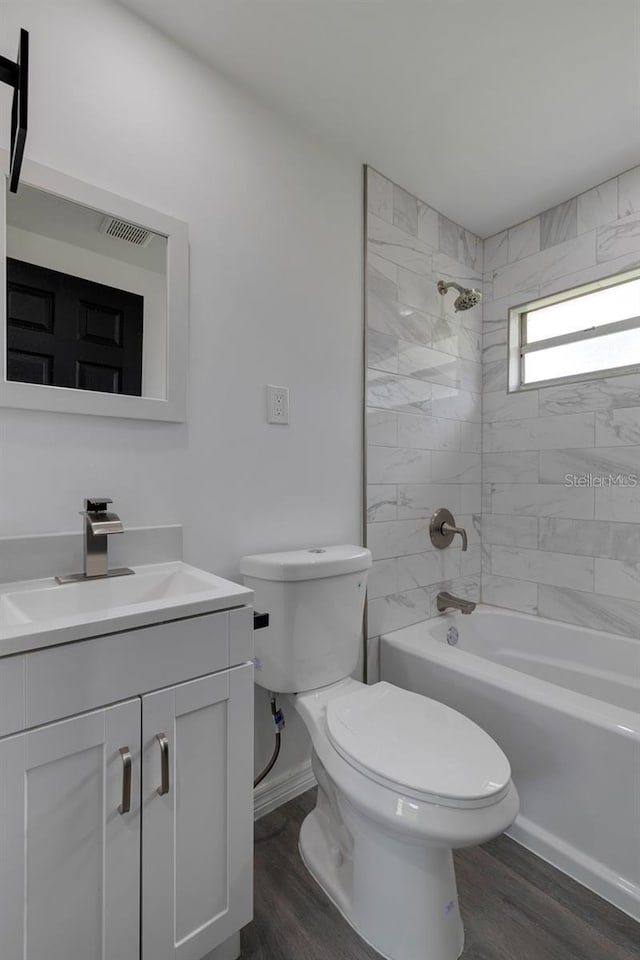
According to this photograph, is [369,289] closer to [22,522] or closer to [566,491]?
[566,491]

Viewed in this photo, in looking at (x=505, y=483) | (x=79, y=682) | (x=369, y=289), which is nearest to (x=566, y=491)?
(x=505, y=483)

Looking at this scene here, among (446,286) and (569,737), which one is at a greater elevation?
(446,286)

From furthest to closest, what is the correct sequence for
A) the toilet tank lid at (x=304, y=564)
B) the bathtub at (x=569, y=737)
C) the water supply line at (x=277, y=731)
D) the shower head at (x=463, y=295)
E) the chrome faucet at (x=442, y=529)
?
the chrome faucet at (x=442, y=529) → the shower head at (x=463, y=295) → the water supply line at (x=277, y=731) → the toilet tank lid at (x=304, y=564) → the bathtub at (x=569, y=737)

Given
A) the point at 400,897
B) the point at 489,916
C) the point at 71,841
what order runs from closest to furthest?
the point at 71,841, the point at 400,897, the point at 489,916

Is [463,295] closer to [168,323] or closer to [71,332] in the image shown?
[168,323]

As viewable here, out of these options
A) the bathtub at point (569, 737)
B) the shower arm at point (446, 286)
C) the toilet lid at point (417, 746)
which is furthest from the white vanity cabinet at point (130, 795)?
the shower arm at point (446, 286)

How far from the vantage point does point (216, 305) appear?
1.46 m

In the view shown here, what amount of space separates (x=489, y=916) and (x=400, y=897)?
1.01 feet

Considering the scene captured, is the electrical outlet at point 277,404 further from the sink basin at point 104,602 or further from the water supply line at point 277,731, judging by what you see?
the water supply line at point 277,731

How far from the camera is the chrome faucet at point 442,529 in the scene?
2.17 m

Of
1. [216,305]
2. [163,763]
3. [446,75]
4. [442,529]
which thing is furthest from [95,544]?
[446,75]

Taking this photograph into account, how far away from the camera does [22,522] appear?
1.13 meters

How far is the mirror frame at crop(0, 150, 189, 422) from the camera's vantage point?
1.09 metres

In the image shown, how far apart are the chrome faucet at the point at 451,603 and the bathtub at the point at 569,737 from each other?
20cm
